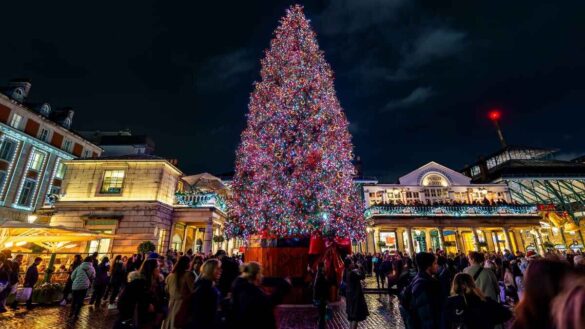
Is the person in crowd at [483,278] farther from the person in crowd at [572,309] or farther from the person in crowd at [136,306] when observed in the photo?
the person in crowd at [136,306]

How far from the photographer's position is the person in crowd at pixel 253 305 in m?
2.94

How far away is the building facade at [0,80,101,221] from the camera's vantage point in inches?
1043

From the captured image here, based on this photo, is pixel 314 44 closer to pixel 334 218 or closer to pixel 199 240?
pixel 334 218

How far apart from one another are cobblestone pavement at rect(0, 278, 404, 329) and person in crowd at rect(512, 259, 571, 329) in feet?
23.8

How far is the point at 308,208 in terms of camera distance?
11.6m

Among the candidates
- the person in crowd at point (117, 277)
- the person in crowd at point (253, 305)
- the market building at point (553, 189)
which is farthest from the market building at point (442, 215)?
the person in crowd at point (253, 305)

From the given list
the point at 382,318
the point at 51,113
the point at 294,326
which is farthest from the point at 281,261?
the point at 51,113

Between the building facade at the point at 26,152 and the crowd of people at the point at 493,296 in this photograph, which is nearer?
the crowd of people at the point at 493,296

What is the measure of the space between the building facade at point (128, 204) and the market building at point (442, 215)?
17128 mm

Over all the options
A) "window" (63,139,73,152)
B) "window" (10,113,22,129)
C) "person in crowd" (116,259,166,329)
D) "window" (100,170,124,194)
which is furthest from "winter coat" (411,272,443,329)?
"window" (63,139,73,152)

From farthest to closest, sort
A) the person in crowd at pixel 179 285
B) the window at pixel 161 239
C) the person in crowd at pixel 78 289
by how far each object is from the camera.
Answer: the window at pixel 161 239 → the person in crowd at pixel 78 289 → the person in crowd at pixel 179 285

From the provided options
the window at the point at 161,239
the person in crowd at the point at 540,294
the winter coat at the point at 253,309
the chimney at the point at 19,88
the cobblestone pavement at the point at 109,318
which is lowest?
the cobblestone pavement at the point at 109,318

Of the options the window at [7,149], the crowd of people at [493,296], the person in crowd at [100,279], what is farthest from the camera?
the window at [7,149]

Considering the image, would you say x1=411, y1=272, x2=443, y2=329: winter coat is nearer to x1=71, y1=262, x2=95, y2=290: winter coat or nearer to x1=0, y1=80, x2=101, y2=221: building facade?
x1=71, y1=262, x2=95, y2=290: winter coat
